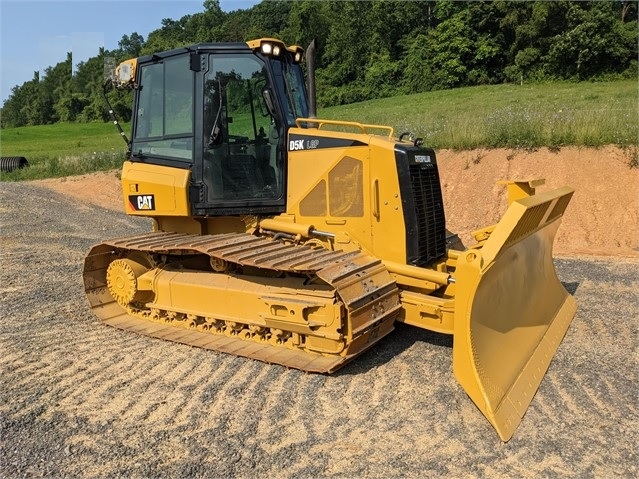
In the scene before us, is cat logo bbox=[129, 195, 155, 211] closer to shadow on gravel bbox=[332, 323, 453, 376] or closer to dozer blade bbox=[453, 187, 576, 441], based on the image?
shadow on gravel bbox=[332, 323, 453, 376]

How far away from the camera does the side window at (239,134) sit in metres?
5.59

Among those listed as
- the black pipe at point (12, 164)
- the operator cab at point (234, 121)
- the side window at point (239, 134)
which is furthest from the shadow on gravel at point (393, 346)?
the black pipe at point (12, 164)

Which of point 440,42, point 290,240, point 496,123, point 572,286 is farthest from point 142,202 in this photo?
point 440,42

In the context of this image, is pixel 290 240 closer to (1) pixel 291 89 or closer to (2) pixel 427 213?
(2) pixel 427 213

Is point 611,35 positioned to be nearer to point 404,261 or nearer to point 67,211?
point 67,211

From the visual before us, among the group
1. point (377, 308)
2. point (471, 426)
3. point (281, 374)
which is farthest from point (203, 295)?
point (471, 426)

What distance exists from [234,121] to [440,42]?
43.3 meters

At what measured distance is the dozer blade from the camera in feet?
12.8

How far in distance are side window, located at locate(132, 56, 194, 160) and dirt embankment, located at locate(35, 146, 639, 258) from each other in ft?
23.3

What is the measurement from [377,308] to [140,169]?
3190 millimetres

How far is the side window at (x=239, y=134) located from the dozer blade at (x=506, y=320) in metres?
2.32

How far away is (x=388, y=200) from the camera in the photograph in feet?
16.7

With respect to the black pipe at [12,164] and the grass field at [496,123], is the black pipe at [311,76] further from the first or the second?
the black pipe at [12,164]

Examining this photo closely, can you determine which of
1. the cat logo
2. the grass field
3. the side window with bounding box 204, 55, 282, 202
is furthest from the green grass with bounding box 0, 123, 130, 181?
the side window with bounding box 204, 55, 282, 202
